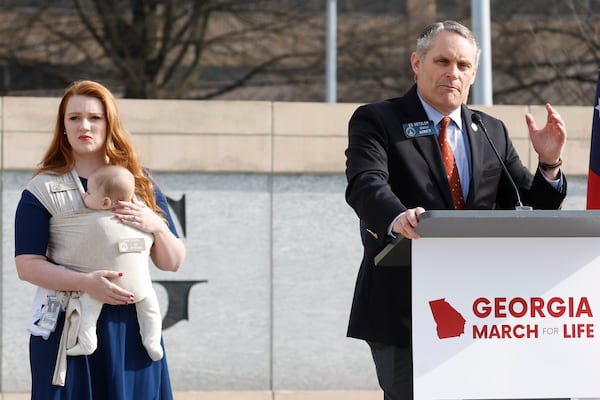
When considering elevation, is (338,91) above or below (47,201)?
above

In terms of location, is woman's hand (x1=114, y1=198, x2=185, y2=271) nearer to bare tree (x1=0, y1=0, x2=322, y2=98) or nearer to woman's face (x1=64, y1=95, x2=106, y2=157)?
woman's face (x1=64, y1=95, x2=106, y2=157)

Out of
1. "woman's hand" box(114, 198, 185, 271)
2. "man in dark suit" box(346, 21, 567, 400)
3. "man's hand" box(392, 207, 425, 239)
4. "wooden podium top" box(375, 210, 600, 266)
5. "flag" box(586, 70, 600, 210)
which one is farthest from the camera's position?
"flag" box(586, 70, 600, 210)

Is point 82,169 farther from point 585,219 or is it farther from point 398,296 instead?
point 585,219

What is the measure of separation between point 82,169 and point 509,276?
1.72 metres

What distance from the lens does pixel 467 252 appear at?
3285mm

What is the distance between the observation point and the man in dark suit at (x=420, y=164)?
3.79 m

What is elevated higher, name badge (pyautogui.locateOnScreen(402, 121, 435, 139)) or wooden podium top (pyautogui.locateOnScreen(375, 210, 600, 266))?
name badge (pyautogui.locateOnScreen(402, 121, 435, 139))

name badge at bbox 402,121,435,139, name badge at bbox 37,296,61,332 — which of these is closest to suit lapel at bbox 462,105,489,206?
name badge at bbox 402,121,435,139

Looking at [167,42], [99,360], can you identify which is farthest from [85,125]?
[167,42]

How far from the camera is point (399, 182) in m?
3.86

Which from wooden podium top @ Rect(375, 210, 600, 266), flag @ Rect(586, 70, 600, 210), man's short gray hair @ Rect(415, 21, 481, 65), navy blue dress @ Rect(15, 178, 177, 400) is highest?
man's short gray hair @ Rect(415, 21, 481, 65)

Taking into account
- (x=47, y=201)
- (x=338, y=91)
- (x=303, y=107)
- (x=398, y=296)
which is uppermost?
(x=338, y=91)

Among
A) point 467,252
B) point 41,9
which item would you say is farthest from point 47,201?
point 41,9

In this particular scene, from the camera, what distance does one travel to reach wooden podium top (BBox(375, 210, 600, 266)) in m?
3.06
